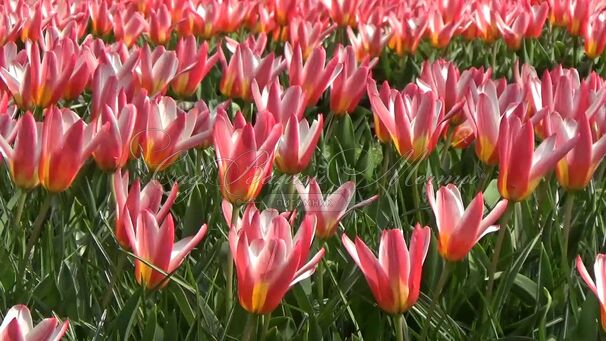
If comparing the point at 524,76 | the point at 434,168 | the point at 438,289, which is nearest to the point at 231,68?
the point at 434,168

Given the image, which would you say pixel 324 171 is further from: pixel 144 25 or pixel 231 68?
Answer: pixel 144 25

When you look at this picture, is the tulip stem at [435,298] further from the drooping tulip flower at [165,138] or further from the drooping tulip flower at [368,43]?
the drooping tulip flower at [368,43]

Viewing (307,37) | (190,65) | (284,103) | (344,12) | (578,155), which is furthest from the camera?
(344,12)

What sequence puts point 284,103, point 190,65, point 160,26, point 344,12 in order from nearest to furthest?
1. point 284,103
2. point 190,65
3. point 160,26
4. point 344,12

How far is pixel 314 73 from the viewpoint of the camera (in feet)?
6.62

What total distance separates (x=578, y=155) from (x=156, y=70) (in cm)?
98

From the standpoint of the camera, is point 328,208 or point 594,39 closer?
point 328,208

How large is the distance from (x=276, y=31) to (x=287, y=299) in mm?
2046

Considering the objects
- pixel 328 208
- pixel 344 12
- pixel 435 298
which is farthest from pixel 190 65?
pixel 344 12

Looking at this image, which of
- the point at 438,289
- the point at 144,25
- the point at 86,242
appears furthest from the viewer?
the point at 144,25

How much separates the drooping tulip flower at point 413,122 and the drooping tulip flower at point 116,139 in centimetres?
43

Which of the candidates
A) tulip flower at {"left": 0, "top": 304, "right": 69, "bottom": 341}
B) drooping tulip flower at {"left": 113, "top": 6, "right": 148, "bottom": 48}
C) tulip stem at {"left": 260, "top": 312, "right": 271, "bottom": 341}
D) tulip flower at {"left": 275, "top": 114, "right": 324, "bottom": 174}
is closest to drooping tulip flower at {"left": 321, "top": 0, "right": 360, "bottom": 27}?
drooping tulip flower at {"left": 113, "top": 6, "right": 148, "bottom": 48}

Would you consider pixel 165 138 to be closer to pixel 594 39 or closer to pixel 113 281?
pixel 113 281

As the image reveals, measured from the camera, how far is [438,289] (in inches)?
48.9
